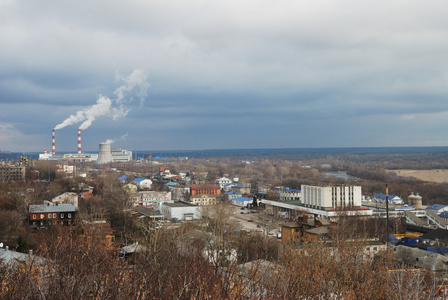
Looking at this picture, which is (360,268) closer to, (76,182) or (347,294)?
(347,294)

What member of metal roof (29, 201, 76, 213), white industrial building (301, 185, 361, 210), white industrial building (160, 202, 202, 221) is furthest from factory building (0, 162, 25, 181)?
white industrial building (301, 185, 361, 210)

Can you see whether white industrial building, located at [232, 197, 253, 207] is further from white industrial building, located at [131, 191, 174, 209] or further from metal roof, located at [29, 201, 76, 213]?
metal roof, located at [29, 201, 76, 213]

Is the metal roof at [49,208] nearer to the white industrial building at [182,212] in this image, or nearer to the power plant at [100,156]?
the white industrial building at [182,212]

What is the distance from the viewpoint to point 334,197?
21297 mm

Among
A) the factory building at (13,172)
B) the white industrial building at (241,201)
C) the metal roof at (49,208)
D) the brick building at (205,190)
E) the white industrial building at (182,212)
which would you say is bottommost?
the white industrial building at (241,201)

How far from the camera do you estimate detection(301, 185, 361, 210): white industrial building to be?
21.1 metres

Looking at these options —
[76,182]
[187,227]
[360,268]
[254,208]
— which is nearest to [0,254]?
[360,268]

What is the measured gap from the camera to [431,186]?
110 feet

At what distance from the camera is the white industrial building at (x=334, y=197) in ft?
69.4

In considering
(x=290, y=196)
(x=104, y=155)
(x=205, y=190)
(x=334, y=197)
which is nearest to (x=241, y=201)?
(x=290, y=196)

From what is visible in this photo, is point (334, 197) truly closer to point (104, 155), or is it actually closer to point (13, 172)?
point (13, 172)

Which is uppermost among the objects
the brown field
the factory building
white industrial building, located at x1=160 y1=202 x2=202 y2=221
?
the factory building

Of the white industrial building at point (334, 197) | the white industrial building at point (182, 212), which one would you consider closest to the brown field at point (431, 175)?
the white industrial building at point (334, 197)

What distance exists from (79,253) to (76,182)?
76.9 feet
